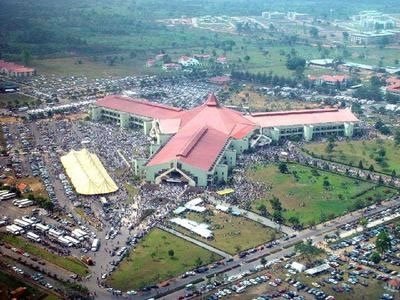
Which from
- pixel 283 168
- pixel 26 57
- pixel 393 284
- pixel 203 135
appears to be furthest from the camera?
pixel 26 57

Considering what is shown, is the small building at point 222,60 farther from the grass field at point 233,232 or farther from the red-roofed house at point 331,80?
the grass field at point 233,232

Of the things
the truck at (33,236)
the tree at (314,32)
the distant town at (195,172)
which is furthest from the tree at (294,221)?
the tree at (314,32)

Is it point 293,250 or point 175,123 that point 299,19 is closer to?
point 175,123

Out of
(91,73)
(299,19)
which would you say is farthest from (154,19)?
(91,73)

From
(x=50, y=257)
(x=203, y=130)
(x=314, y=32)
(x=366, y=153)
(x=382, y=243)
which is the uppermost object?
(x=203, y=130)

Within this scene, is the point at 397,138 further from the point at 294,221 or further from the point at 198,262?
the point at 198,262

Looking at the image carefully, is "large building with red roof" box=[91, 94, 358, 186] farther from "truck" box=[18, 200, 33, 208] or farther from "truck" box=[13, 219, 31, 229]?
"truck" box=[13, 219, 31, 229]

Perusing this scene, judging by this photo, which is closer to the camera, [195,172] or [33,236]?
[33,236]

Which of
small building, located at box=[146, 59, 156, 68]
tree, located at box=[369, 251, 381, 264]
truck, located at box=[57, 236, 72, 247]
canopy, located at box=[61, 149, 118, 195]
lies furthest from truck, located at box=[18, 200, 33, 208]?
small building, located at box=[146, 59, 156, 68]

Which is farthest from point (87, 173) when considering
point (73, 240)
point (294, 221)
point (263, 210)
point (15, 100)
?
point (15, 100)
